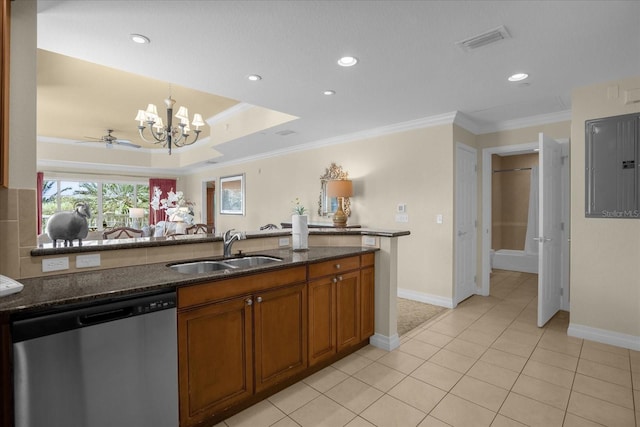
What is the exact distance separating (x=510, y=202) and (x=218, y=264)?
6.35 meters

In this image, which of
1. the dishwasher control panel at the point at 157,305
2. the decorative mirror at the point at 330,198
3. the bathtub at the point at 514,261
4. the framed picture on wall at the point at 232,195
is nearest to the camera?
the dishwasher control panel at the point at 157,305

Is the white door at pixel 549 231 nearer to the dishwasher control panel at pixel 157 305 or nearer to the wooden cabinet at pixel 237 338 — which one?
the wooden cabinet at pixel 237 338

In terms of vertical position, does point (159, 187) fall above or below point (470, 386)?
above

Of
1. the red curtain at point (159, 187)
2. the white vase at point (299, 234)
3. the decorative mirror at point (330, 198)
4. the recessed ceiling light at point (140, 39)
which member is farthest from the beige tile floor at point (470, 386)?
the red curtain at point (159, 187)

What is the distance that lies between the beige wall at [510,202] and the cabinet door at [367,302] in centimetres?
470

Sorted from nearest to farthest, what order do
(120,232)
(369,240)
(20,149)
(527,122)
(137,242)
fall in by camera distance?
(20,149) → (137,242) → (369,240) → (527,122) → (120,232)

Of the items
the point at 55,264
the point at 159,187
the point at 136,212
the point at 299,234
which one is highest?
the point at 159,187

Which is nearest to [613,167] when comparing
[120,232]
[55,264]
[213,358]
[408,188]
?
[408,188]

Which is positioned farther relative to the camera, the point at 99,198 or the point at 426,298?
the point at 99,198

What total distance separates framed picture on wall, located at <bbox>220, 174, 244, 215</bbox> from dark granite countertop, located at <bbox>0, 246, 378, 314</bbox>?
5.45 m

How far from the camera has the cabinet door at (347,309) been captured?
2.54m

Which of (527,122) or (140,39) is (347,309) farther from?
(527,122)

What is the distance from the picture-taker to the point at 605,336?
2.98 meters

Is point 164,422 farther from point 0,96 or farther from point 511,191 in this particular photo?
point 511,191
